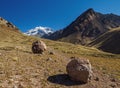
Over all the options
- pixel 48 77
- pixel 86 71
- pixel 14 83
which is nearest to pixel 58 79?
pixel 48 77

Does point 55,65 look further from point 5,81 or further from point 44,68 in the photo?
point 5,81

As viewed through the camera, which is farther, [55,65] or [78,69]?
[55,65]

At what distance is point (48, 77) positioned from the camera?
123 feet

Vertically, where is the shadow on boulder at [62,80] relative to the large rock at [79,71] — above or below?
below

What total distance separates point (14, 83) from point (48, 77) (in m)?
6.51

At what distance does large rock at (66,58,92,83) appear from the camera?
35875 millimetres

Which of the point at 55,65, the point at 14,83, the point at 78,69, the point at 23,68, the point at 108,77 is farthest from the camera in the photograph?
the point at 55,65

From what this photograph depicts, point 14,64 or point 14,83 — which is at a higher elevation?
point 14,64

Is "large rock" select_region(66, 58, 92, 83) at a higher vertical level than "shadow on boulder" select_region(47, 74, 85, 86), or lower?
higher

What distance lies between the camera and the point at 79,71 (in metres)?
35.7

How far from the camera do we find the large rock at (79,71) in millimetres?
35875

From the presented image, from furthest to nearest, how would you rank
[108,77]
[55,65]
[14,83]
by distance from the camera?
Answer: [55,65]
[108,77]
[14,83]

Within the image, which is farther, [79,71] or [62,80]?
[62,80]

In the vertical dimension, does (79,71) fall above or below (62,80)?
above
